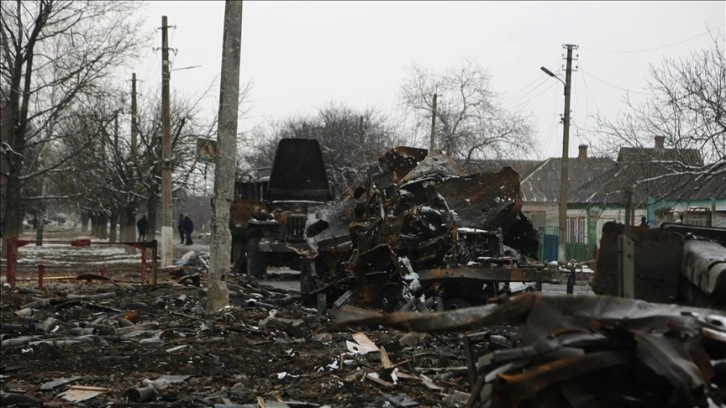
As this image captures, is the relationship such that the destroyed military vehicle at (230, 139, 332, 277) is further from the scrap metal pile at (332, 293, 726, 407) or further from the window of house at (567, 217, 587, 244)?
the window of house at (567, 217, 587, 244)

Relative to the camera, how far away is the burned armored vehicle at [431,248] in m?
11.3

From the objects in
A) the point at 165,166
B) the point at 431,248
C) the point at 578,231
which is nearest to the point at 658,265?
the point at 431,248

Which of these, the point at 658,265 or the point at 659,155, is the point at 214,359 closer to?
the point at 658,265

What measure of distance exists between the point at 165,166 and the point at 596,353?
22.3 meters

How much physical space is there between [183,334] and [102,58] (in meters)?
21.3

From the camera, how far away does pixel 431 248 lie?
11797mm

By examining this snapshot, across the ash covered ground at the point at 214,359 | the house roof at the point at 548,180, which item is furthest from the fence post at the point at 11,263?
the house roof at the point at 548,180

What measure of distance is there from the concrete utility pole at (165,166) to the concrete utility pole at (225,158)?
11916 mm

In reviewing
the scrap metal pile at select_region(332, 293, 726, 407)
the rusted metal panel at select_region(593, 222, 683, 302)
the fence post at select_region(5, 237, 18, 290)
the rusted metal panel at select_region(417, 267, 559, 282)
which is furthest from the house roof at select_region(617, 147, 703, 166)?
the scrap metal pile at select_region(332, 293, 726, 407)

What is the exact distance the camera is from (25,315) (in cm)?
1117

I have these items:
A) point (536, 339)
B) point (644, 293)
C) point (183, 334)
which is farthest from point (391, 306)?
point (536, 339)

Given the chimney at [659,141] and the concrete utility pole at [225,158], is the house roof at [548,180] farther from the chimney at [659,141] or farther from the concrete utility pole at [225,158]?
the concrete utility pole at [225,158]

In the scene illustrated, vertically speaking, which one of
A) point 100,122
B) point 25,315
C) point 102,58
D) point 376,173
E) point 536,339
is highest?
point 102,58

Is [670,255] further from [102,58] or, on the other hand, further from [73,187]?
[73,187]
